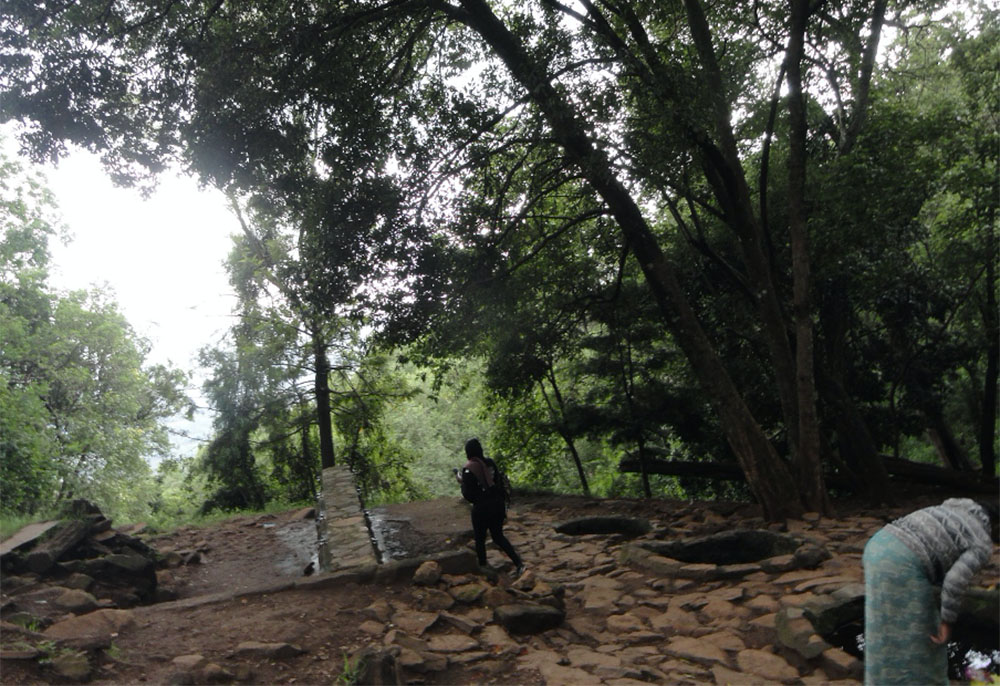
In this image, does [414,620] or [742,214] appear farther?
[742,214]

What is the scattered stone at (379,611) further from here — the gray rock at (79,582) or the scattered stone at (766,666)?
the gray rock at (79,582)

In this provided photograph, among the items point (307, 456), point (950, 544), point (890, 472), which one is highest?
point (307, 456)

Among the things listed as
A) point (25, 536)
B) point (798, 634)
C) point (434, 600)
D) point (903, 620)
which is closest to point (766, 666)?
point (798, 634)

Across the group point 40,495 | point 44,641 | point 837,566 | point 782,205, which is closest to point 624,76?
point 782,205

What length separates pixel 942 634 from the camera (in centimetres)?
328

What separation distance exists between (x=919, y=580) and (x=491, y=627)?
11.6 ft

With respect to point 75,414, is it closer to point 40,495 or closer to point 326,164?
point 40,495

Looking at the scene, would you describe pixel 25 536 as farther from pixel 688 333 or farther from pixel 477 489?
pixel 688 333

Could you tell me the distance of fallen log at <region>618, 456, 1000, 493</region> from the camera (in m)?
12.4

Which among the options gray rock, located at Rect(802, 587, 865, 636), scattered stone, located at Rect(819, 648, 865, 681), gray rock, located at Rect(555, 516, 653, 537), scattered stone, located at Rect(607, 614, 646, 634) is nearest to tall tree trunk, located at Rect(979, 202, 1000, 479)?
gray rock, located at Rect(555, 516, 653, 537)

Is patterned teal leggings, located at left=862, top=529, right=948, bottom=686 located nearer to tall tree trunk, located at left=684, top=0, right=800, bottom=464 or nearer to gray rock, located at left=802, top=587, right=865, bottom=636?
gray rock, located at left=802, top=587, right=865, bottom=636

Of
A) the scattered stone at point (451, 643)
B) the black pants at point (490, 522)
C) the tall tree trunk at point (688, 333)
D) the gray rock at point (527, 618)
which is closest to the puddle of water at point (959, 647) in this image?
the gray rock at point (527, 618)

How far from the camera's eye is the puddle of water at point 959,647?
16.2 feet

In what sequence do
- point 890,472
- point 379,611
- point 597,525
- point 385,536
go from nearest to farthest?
point 379,611
point 385,536
point 597,525
point 890,472
